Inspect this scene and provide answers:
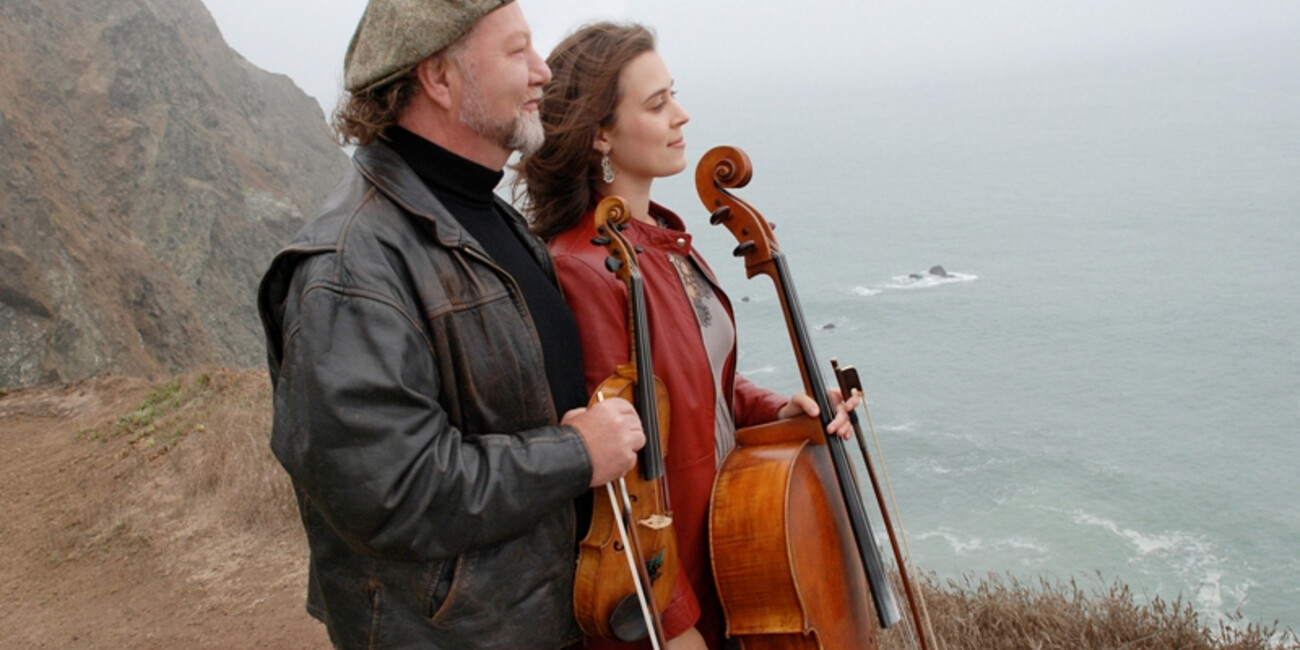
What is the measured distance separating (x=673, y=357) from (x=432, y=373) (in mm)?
699

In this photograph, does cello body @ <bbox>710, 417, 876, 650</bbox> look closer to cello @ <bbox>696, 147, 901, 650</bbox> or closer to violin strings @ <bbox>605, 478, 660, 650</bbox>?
cello @ <bbox>696, 147, 901, 650</bbox>

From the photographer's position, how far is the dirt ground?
5.36 m

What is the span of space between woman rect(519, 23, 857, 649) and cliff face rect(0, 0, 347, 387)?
1050 cm

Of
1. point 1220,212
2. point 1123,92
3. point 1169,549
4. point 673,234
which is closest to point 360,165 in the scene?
point 673,234

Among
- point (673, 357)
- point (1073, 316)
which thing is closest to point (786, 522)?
point (673, 357)

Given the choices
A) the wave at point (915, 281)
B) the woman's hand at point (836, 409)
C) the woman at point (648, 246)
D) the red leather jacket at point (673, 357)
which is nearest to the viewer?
the red leather jacket at point (673, 357)

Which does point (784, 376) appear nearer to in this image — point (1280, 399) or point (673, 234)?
point (1280, 399)

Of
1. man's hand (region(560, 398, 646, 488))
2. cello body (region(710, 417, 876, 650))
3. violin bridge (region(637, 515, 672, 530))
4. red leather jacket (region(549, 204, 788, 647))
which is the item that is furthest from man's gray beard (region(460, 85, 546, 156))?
cello body (region(710, 417, 876, 650))

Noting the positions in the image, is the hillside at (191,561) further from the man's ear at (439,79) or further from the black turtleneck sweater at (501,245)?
the man's ear at (439,79)

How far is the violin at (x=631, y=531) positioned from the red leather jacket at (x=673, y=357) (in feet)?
0.25

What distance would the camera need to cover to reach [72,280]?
14.4 m

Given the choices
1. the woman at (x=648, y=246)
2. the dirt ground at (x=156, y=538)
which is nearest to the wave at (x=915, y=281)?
the dirt ground at (x=156, y=538)

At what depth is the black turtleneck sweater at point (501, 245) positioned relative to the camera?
2.15 meters

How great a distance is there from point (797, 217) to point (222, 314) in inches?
1435
